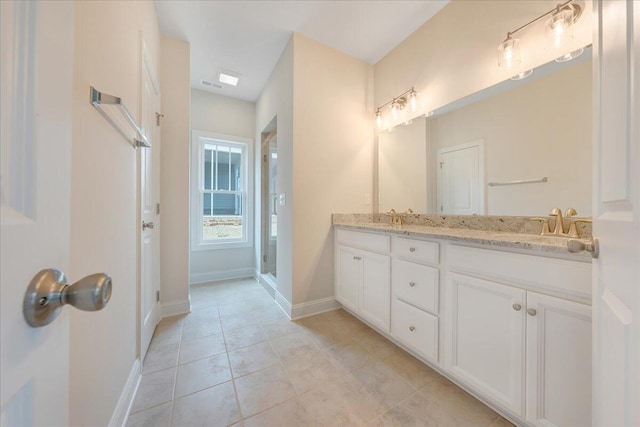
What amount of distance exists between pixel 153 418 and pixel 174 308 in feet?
4.10

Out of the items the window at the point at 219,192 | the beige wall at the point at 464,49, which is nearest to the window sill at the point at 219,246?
the window at the point at 219,192

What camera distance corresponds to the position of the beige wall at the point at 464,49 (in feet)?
4.63

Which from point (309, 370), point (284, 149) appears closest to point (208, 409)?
point (309, 370)

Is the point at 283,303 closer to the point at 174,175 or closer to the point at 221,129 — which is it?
the point at 174,175

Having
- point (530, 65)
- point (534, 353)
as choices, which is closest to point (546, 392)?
point (534, 353)

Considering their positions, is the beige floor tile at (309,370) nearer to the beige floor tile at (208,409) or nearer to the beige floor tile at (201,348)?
the beige floor tile at (208,409)

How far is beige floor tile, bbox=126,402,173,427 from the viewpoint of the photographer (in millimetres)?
1127

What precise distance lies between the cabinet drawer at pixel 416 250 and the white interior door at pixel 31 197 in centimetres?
151

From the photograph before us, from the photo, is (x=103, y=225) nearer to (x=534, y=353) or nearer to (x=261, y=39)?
(x=534, y=353)

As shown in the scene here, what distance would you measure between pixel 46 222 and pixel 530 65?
2.22 metres

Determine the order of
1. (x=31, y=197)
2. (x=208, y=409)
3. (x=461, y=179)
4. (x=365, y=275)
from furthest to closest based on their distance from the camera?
(x=365, y=275), (x=461, y=179), (x=208, y=409), (x=31, y=197)

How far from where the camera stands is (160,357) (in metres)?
1.61

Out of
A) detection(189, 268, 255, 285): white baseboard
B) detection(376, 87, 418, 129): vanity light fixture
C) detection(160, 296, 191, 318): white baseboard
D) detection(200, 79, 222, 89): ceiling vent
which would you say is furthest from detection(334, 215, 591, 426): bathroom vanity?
detection(200, 79, 222, 89): ceiling vent

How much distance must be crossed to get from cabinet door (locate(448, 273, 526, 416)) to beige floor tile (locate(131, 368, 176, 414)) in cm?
161
